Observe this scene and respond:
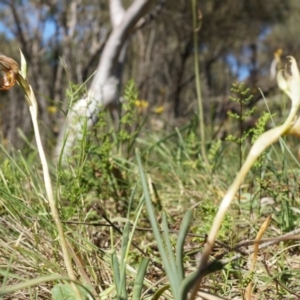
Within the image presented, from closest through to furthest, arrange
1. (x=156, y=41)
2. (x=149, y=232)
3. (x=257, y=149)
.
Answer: (x=257, y=149) < (x=149, y=232) < (x=156, y=41)

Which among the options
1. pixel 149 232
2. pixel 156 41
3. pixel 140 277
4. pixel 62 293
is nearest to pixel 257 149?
pixel 140 277

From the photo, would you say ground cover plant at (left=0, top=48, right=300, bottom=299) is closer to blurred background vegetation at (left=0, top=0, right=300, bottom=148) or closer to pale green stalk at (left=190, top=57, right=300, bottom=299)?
pale green stalk at (left=190, top=57, right=300, bottom=299)

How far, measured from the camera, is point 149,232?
1.23 meters

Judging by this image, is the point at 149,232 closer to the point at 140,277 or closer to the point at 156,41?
the point at 140,277

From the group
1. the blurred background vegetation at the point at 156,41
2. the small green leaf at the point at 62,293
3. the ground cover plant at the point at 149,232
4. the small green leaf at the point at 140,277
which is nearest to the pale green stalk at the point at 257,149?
the ground cover plant at the point at 149,232

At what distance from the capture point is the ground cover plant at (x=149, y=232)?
646mm

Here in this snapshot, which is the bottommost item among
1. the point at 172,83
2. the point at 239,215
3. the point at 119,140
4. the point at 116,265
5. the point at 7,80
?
the point at 172,83

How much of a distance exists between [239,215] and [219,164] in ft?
1.99

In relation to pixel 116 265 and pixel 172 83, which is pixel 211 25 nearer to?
pixel 172 83

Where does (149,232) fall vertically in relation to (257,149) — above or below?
below

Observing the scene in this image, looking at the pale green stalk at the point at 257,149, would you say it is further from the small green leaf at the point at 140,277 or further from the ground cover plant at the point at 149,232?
the small green leaf at the point at 140,277

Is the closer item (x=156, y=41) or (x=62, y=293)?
(x=62, y=293)

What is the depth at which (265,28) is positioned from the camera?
15094mm

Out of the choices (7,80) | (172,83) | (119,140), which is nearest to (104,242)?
(119,140)
